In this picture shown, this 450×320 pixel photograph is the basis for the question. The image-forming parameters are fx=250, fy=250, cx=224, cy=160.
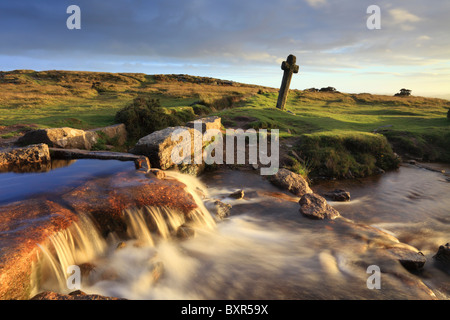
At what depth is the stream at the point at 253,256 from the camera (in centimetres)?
511

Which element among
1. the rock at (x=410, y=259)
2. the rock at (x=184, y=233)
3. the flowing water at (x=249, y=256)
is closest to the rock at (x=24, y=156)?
the flowing water at (x=249, y=256)

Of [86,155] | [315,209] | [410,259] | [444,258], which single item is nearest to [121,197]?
[86,155]

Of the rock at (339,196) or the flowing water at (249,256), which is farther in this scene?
the rock at (339,196)

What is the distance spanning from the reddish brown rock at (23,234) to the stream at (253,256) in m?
0.35

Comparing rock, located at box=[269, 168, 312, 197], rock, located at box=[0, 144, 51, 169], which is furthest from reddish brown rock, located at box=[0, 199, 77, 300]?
rock, located at box=[269, 168, 312, 197]

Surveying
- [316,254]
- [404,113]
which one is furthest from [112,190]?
[404,113]

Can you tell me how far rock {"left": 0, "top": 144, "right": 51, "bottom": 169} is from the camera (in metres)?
9.03

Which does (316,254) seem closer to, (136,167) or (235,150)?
(136,167)

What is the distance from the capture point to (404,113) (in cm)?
3594

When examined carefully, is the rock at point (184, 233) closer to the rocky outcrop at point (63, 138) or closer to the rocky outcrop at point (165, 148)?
the rocky outcrop at point (165, 148)

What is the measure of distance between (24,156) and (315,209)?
10.7 m

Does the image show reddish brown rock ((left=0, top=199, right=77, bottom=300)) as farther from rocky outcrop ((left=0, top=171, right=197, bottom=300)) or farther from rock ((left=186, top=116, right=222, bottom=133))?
rock ((left=186, top=116, right=222, bottom=133))

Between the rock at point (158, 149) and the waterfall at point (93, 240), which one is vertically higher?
the rock at point (158, 149)
